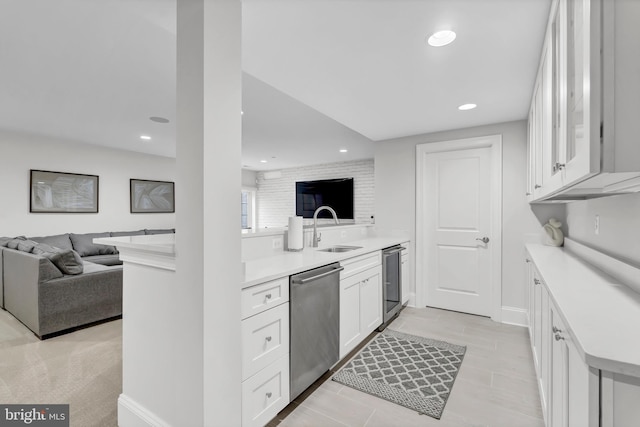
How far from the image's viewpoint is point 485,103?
2836mm

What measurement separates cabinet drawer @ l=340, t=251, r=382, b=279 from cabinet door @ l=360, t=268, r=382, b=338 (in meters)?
0.10

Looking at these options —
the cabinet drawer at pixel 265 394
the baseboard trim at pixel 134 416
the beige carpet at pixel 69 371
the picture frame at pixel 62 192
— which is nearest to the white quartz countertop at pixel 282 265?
the cabinet drawer at pixel 265 394

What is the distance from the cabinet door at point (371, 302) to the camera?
2.72m

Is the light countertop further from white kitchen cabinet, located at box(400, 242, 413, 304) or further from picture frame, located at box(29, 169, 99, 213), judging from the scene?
picture frame, located at box(29, 169, 99, 213)

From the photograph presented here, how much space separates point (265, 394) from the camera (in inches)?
66.3

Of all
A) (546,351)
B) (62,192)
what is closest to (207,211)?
(546,351)

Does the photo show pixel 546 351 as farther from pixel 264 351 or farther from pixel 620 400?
pixel 264 351

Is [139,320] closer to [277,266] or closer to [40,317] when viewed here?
[277,266]

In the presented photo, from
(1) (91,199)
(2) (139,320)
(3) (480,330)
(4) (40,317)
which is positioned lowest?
(3) (480,330)

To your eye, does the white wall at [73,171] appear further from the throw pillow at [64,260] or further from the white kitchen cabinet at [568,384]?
the white kitchen cabinet at [568,384]

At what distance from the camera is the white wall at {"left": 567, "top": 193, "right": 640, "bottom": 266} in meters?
1.38

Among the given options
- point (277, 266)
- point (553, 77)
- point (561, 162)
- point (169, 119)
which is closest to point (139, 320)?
point (277, 266)

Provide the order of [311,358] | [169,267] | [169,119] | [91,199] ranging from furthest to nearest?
1. [91,199]
2. [169,119]
3. [311,358]
4. [169,267]

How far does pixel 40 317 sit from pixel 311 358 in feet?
9.20
